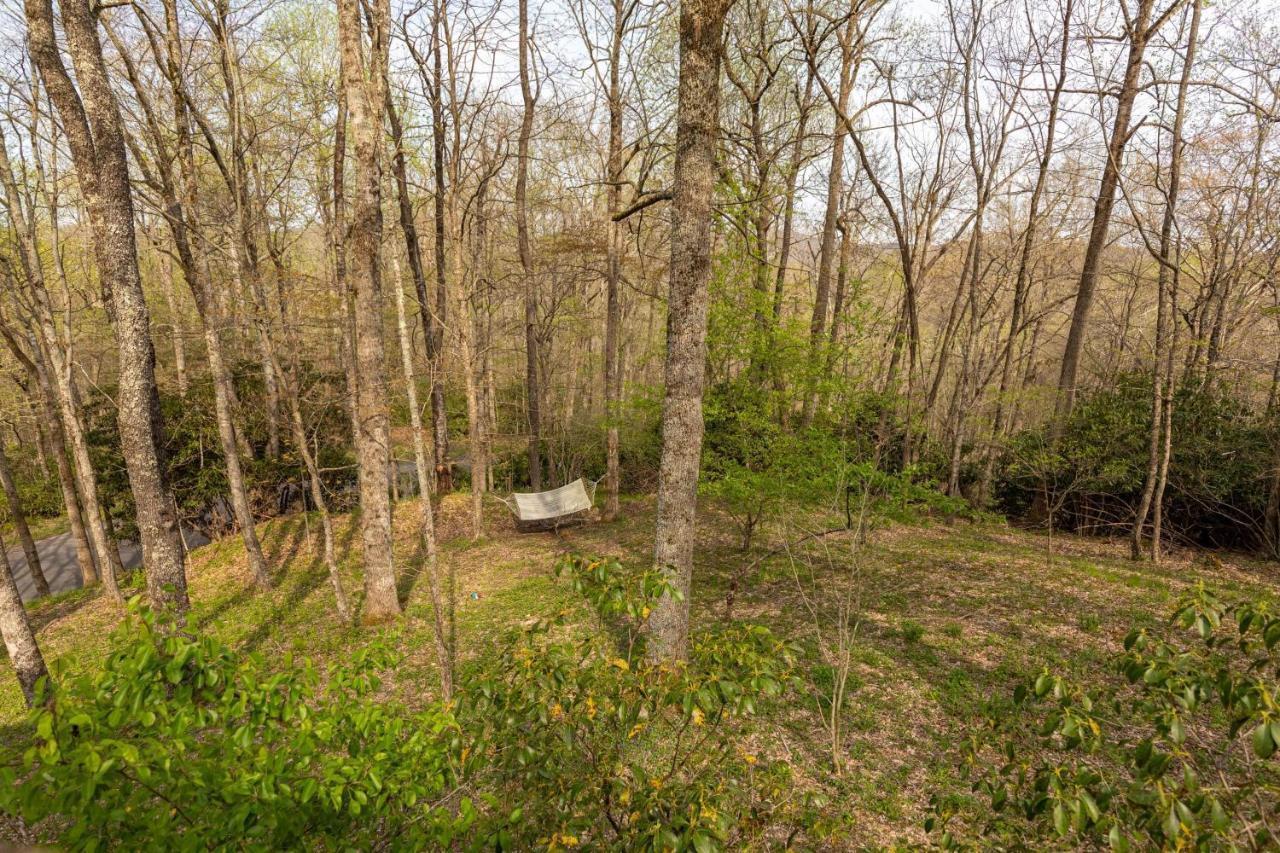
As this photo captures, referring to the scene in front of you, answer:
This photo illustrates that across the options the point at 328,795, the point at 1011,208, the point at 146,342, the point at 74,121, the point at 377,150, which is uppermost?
the point at 1011,208

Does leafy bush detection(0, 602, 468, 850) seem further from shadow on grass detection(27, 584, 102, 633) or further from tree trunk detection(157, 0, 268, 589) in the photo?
shadow on grass detection(27, 584, 102, 633)

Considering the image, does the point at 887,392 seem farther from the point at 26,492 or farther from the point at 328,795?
the point at 26,492

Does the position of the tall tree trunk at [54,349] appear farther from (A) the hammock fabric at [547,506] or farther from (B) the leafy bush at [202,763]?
(B) the leafy bush at [202,763]

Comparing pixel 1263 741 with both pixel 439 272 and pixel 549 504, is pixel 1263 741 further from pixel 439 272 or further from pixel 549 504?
pixel 439 272

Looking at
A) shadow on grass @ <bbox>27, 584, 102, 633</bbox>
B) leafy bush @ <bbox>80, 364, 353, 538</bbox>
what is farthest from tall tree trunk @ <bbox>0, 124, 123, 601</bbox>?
leafy bush @ <bbox>80, 364, 353, 538</bbox>

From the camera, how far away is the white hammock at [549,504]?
11.9m

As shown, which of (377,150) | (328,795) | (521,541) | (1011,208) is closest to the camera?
(328,795)

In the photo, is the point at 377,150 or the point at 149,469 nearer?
the point at 149,469

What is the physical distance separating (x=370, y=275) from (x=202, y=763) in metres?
5.84

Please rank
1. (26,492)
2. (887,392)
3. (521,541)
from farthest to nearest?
(26,492) → (521,541) → (887,392)

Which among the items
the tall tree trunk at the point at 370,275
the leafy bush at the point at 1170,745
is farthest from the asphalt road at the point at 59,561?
the leafy bush at the point at 1170,745

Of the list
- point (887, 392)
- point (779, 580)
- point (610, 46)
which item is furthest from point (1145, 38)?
point (779, 580)

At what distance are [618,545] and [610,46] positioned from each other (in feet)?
33.4

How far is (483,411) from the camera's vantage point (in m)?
19.9
